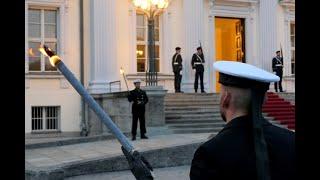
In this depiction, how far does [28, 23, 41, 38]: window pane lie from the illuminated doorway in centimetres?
835

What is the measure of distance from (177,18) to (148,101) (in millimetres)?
6606

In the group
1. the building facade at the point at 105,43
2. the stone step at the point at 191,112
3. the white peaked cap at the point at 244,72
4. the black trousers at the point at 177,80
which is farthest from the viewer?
the black trousers at the point at 177,80

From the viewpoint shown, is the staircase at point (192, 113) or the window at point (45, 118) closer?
the staircase at point (192, 113)

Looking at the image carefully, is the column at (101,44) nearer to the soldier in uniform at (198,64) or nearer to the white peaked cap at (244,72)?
the soldier in uniform at (198,64)

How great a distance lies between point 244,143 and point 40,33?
2005cm

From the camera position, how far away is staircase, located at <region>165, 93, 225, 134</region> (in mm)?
19062

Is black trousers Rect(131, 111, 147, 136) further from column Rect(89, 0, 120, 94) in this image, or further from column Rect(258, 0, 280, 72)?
column Rect(258, 0, 280, 72)

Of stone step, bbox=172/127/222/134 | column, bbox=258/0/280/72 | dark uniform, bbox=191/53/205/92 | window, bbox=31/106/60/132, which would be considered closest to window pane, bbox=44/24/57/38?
window, bbox=31/106/60/132

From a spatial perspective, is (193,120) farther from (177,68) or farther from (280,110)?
(280,110)

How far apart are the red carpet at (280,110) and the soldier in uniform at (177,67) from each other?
3.59 m

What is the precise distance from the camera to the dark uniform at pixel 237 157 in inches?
82.2

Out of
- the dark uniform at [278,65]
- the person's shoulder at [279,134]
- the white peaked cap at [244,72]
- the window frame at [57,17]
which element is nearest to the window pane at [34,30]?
the window frame at [57,17]

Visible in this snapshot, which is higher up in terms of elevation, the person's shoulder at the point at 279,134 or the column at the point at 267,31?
the column at the point at 267,31
